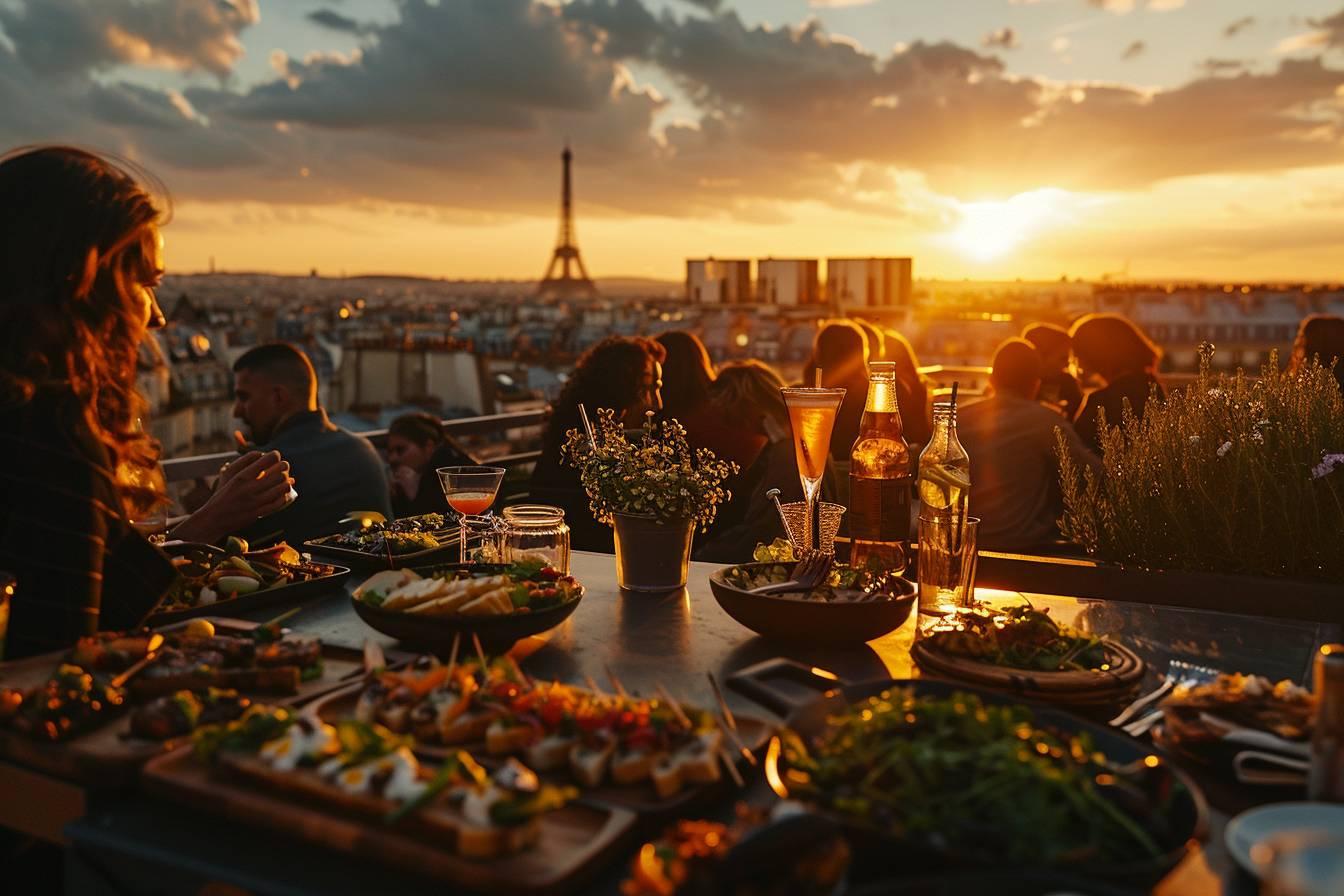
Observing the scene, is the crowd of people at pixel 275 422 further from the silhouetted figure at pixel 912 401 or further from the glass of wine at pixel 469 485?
the glass of wine at pixel 469 485

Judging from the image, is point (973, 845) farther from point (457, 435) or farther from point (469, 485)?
point (457, 435)

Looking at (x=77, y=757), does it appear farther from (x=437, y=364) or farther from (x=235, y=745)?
(x=437, y=364)

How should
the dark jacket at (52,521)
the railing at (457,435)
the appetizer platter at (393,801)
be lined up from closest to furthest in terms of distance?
the appetizer platter at (393,801) → the dark jacket at (52,521) → the railing at (457,435)

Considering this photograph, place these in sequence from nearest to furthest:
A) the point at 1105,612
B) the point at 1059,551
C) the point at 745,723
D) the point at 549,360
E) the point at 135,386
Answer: the point at 745,723 → the point at 135,386 → the point at 1105,612 → the point at 1059,551 → the point at 549,360

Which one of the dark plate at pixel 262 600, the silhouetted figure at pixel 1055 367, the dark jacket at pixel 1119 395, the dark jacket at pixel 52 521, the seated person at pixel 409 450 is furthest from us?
the silhouetted figure at pixel 1055 367

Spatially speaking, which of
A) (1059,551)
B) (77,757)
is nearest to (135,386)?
(77,757)

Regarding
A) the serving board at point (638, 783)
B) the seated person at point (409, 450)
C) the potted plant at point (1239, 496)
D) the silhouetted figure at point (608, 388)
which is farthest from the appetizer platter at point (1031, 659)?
the seated person at point (409, 450)
